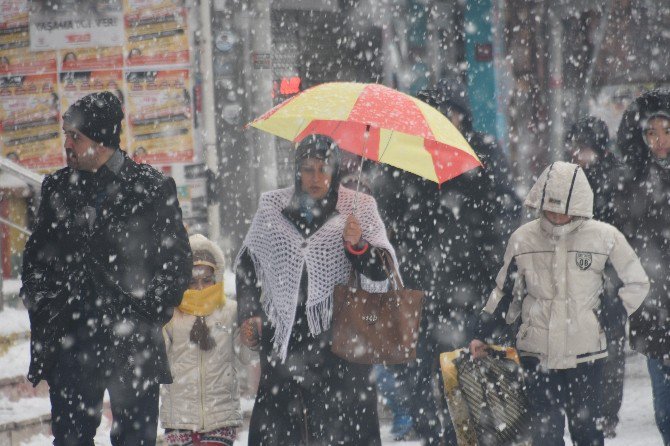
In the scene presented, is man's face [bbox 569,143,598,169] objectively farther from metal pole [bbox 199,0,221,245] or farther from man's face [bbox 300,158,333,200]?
metal pole [bbox 199,0,221,245]

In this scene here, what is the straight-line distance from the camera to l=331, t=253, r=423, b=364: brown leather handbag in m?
5.59

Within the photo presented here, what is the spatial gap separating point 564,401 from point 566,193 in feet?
3.66

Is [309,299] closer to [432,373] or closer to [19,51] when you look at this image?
[432,373]

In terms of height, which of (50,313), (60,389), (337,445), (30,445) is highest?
(50,313)

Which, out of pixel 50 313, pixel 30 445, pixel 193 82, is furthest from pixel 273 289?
pixel 193 82

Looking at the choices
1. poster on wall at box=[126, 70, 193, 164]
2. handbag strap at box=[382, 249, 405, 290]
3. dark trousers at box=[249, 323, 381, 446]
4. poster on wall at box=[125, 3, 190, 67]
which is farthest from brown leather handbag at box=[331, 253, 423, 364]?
poster on wall at box=[125, 3, 190, 67]

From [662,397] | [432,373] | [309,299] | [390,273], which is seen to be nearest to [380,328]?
[390,273]

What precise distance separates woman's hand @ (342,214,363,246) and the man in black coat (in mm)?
788

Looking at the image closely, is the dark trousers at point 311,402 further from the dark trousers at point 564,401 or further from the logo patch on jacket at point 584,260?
the logo patch on jacket at point 584,260

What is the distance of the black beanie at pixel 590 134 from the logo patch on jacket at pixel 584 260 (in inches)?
89.1

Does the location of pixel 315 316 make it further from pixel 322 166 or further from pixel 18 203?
pixel 18 203

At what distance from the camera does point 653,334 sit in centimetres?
656

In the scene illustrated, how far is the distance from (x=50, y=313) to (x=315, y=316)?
4.21 feet

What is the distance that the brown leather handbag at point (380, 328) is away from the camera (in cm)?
559
